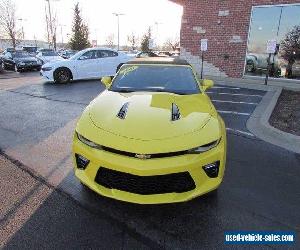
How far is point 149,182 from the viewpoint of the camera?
9.29 feet

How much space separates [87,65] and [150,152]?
1210 cm

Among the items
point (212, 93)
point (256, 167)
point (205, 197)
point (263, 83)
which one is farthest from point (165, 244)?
point (263, 83)

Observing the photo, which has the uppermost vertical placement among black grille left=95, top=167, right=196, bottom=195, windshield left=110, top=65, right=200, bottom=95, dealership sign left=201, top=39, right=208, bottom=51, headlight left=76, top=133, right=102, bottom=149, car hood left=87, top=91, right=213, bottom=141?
dealership sign left=201, top=39, right=208, bottom=51

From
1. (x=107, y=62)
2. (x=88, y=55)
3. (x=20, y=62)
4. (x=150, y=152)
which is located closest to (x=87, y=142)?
(x=150, y=152)

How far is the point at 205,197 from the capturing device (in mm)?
3498

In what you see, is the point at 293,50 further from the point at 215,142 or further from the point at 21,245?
the point at 21,245

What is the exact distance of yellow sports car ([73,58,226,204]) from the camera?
9.29ft

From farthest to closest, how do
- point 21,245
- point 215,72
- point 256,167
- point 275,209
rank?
point 215,72
point 256,167
point 275,209
point 21,245

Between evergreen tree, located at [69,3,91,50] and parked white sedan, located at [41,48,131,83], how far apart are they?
3487 cm

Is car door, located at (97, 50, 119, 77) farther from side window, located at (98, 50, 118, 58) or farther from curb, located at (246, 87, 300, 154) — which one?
curb, located at (246, 87, 300, 154)

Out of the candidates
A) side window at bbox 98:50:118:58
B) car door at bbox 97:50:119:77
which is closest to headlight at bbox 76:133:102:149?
car door at bbox 97:50:119:77

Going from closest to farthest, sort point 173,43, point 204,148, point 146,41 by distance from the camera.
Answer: point 204,148 < point 146,41 < point 173,43

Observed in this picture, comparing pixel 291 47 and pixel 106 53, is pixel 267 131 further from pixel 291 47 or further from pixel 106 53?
pixel 106 53

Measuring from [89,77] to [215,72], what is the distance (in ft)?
21.6
